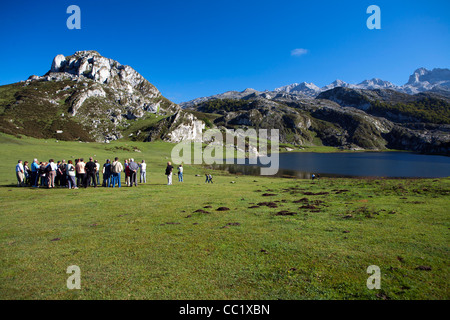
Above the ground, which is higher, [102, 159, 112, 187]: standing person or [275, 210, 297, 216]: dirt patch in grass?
[102, 159, 112, 187]: standing person

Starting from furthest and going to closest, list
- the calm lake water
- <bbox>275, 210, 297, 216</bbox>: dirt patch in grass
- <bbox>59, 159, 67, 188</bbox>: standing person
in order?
the calm lake water < <bbox>59, 159, 67, 188</bbox>: standing person < <bbox>275, 210, 297, 216</bbox>: dirt patch in grass

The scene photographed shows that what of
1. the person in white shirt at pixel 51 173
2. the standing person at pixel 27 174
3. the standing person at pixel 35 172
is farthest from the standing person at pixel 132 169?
the standing person at pixel 27 174

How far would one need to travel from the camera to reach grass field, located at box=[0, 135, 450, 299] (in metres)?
7.27

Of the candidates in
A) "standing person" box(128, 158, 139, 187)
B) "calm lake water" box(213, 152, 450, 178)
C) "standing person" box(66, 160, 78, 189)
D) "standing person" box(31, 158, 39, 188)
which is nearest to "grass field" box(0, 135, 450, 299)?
"standing person" box(66, 160, 78, 189)

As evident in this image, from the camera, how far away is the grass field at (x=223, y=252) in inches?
286

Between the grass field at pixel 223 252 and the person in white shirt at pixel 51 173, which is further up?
the person in white shirt at pixel 51 173

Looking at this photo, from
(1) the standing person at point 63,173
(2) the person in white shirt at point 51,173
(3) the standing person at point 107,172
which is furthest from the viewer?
(3) the standing person at point 107,172

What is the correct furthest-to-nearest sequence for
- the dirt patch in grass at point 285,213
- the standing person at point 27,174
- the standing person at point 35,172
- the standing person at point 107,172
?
the standing person at point 27,174 < the standing person at point 107,172 < the standing person at point 35,172 < the dirt patch in grass at point 285,213

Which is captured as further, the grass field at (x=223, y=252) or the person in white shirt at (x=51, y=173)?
the person in white shirt at (x=51, y=173)

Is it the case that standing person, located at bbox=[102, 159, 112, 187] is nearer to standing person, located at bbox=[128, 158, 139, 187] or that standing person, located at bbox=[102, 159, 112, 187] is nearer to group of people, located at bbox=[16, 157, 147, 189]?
group of people, located at bbox=[16, 157, 147, 189]

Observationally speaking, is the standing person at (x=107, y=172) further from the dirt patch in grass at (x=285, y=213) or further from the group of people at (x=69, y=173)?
the dirt patch in grass at (x=285, y=213)

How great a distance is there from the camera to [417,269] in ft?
→ 26.9
